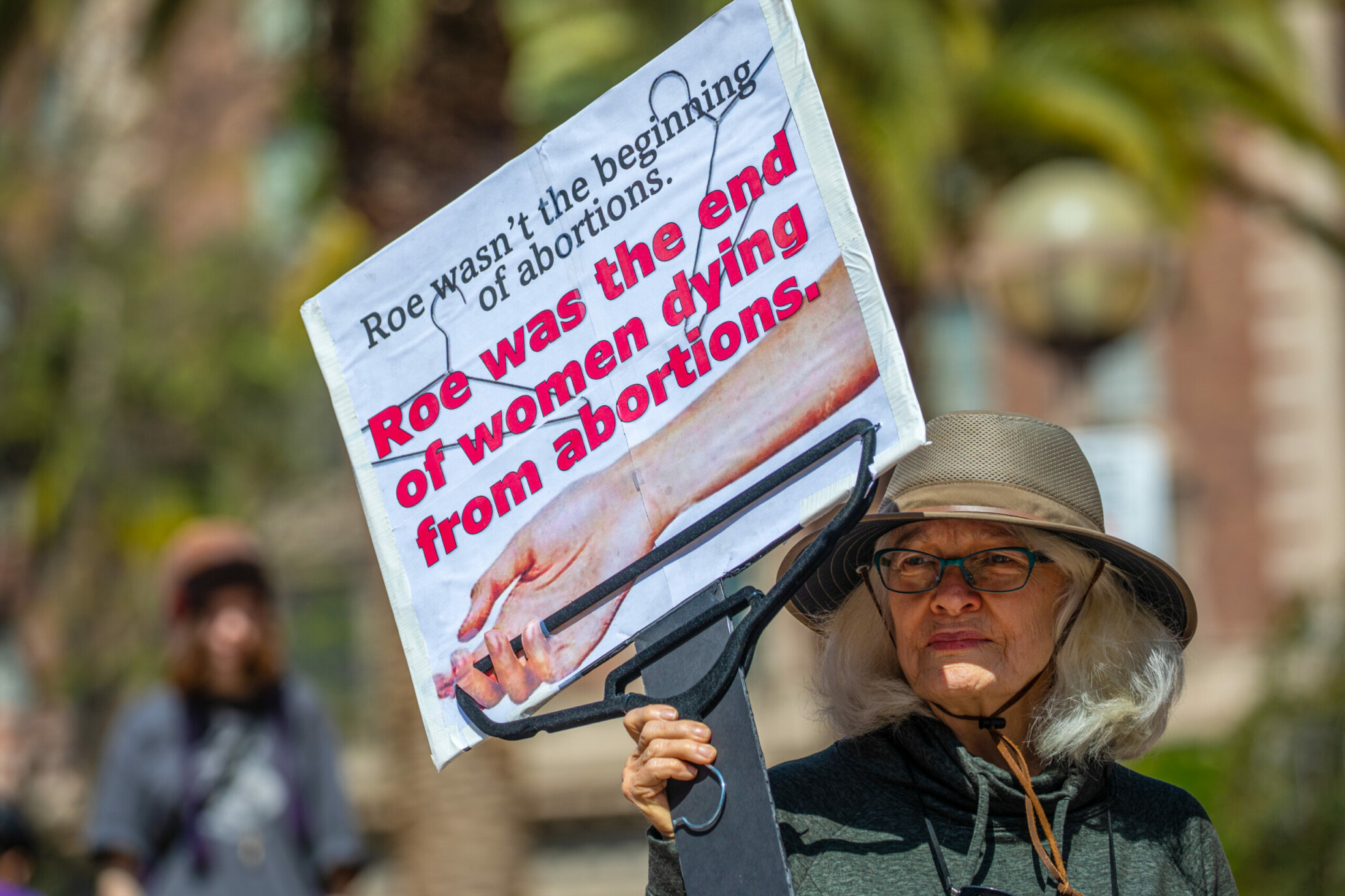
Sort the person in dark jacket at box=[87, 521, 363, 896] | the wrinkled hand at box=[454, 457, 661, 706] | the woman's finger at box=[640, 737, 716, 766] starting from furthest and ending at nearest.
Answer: the person in dark jacket at box=[87, 521, 363, 896] → the wrinkled hand at box=[454, 457, 661, 706] → the woman's finger at box=[640, 737, 716, 766]

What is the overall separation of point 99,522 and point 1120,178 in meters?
7.47

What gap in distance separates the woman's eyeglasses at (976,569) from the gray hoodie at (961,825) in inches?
7.0

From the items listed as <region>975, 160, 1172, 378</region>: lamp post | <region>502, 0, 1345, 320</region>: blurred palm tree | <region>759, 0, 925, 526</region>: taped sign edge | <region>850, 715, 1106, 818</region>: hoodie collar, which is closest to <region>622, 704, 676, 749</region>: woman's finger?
<region>759, 0, 925, 526</region>: taped sign edge

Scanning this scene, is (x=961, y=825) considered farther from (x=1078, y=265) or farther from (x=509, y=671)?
(x=1078, y=265)

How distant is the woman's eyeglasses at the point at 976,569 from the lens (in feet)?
7.19

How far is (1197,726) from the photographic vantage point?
663 inches

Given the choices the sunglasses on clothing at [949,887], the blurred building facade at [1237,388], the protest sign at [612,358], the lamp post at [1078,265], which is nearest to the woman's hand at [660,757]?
the protest sign at [612,358]

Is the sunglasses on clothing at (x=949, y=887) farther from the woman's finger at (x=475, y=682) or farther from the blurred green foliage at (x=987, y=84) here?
the blurred green foliage at (x=987, y=84)

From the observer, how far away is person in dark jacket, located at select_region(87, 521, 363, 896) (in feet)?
13.8

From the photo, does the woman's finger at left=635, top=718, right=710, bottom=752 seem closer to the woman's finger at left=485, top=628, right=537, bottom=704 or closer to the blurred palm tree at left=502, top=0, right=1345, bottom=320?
the woman's finger at left=485, top=628, right=537, bottom=704

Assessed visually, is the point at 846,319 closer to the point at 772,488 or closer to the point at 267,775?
the point at 772,488

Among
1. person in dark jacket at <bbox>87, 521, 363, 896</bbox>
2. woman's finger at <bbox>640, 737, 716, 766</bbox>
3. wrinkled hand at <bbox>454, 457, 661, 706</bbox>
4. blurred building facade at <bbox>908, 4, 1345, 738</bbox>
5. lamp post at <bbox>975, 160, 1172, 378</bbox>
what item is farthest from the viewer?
blurred building facade at <bbox>908, 4, 1345, 738</bbox>

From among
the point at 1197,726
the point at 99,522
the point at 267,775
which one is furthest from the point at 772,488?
the point at 1197,726

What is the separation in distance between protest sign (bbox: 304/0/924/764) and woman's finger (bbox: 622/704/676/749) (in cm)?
8
